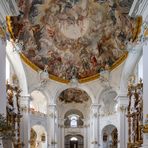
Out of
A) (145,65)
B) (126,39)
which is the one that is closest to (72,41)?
(126,39)

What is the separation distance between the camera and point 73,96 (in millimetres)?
45031

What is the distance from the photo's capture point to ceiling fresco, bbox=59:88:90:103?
44.2 meters

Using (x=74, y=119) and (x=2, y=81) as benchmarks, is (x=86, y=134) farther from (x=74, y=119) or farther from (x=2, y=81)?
(x=2, y=81)

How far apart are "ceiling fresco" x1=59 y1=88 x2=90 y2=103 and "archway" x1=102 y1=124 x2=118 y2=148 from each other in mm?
4863

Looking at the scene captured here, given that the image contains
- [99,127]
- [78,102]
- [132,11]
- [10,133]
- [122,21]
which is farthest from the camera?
[78,102]

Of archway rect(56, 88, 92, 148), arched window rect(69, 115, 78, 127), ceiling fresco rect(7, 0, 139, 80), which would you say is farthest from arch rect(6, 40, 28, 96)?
arched window rect(69, 115, 78, 127)

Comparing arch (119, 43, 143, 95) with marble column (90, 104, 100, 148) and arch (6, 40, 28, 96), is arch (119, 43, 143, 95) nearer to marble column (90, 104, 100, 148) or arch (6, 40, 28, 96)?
marble column (90, 104, 100, 148)

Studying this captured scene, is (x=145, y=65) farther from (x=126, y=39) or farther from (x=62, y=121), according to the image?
(x=62, y=121)

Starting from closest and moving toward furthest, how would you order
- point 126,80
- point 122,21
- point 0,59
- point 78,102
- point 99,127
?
point 0,59 < point 122,21 < point 126,80 < point 99,127 < point 78,102

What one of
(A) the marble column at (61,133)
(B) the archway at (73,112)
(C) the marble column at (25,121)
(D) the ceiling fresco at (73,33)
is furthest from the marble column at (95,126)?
(A) the marble column at (61,133)

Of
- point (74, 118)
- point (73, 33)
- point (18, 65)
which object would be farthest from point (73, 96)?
point (18, 65)

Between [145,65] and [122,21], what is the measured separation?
439 inches

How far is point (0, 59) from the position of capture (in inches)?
760

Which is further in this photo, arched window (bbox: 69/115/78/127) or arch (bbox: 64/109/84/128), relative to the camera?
arched window (bbox: 69/115/78/127)
